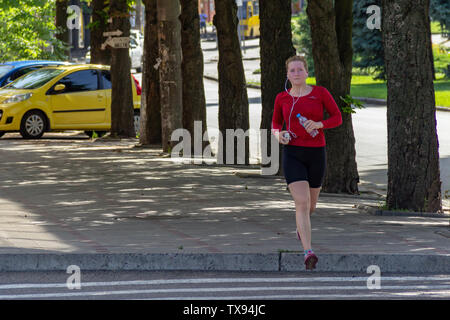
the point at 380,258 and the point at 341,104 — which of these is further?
the point at 341,104

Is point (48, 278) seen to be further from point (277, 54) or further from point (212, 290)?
point (277, 54)

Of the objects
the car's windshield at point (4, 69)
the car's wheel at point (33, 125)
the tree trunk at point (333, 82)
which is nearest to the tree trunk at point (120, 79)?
the car's wheel at point (33, 125)

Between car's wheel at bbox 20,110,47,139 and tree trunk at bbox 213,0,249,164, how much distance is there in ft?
20.2

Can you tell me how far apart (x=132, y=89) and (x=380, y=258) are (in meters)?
16.2

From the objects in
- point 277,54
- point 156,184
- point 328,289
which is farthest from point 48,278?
point 277,54

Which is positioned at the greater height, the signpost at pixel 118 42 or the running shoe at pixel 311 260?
the signpost at pixel 118 42

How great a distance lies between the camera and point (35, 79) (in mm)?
24625

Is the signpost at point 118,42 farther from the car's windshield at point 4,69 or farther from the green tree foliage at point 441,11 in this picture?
the green tree foliage at point 441,11

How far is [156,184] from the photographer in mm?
15109

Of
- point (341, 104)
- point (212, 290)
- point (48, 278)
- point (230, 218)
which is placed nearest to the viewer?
point (212, 290)

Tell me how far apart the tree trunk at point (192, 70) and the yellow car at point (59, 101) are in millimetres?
4658

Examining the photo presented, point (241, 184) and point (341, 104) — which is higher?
point (341, 104)

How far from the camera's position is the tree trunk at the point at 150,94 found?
21.9 meters

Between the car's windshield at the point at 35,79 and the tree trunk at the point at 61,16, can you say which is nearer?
the car's windshield at the point at 35,79
